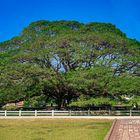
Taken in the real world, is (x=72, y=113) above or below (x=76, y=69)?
below

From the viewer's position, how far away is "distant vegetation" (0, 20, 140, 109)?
33.9 m

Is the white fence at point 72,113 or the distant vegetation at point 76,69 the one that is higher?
the distant vegetation at point 76,69

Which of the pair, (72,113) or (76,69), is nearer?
(72,113)

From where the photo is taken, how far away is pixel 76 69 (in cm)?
3628

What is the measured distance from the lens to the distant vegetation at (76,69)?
33875 millimetres

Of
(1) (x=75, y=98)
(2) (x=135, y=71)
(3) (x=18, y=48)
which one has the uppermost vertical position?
(3) (x=18, y=48)

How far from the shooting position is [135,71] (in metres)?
35.9

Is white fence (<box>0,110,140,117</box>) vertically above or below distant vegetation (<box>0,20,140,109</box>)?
below

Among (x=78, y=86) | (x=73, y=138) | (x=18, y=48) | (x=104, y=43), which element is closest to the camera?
(x=73, y=138)

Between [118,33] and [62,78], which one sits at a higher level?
[118,33]

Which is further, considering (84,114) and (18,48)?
(18,48)

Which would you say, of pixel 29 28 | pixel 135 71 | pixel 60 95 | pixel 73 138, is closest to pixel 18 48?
pixel 29 28

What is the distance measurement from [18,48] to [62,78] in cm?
645

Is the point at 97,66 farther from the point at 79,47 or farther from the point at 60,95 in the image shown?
the point at 60,95
